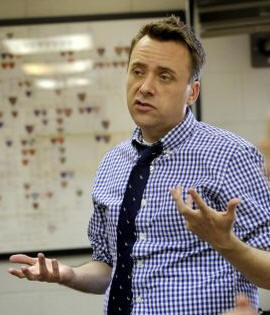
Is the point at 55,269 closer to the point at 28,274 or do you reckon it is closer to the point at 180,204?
the point at 28,274

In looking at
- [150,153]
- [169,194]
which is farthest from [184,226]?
[150,153]

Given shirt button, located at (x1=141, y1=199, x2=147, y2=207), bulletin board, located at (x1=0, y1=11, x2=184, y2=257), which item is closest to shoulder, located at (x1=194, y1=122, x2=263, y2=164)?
shirt button, located at (x1=141, y1=199, x2=147, y2=207)

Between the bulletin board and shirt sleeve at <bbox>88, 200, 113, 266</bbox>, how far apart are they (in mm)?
→ 798

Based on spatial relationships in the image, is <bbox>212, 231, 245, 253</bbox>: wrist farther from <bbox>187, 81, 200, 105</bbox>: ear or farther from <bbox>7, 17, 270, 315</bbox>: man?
<bbox>187, 81, 200, 105</bbox>: ear

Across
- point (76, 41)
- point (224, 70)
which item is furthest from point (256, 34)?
point (76, 41)

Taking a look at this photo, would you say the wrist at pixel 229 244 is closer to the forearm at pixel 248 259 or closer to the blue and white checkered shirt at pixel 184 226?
the forearm at pixel 248 259

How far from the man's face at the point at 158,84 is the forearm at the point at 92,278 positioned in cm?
48

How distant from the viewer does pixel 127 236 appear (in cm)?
140

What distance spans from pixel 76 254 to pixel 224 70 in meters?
1.12

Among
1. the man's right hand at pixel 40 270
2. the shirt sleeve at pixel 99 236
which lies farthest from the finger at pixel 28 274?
the shirt sleeve at pixel 99 236

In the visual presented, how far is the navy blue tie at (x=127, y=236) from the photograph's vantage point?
4.55 feet

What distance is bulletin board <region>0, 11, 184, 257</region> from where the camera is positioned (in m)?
2.41

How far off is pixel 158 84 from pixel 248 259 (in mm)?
553

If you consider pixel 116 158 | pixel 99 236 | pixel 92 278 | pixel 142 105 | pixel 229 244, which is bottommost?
pixel 92 278
